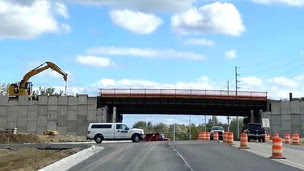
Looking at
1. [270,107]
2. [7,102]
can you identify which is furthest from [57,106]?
[270,107]

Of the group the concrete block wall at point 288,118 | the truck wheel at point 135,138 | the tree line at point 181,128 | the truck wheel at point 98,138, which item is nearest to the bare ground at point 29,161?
the truck wheel at point 98,138

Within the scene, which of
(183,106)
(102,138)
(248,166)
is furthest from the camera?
(183,106)

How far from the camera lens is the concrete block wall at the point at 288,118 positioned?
210 ft

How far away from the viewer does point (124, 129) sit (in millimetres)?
45625

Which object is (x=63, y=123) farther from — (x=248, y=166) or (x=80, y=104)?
(x=248, y=166)

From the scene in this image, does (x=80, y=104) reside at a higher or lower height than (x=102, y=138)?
higher

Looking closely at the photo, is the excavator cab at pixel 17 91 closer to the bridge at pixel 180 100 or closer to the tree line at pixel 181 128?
the bridge at pixel 180 100

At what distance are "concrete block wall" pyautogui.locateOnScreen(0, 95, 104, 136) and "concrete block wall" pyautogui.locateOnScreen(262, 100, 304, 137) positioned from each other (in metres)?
25.4

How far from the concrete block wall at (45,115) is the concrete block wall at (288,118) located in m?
25.4

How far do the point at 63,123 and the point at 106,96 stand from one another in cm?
747

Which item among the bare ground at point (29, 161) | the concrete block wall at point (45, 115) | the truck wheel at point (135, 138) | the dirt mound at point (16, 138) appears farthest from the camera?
the concrete block wall at point (45, 115)

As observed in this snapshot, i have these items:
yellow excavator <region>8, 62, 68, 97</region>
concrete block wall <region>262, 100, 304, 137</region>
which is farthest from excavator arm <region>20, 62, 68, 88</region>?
concrete block wall <region>262, 100, 304, 137</region>

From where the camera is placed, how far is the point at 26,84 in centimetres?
6675

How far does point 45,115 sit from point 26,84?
6801 millimetres
